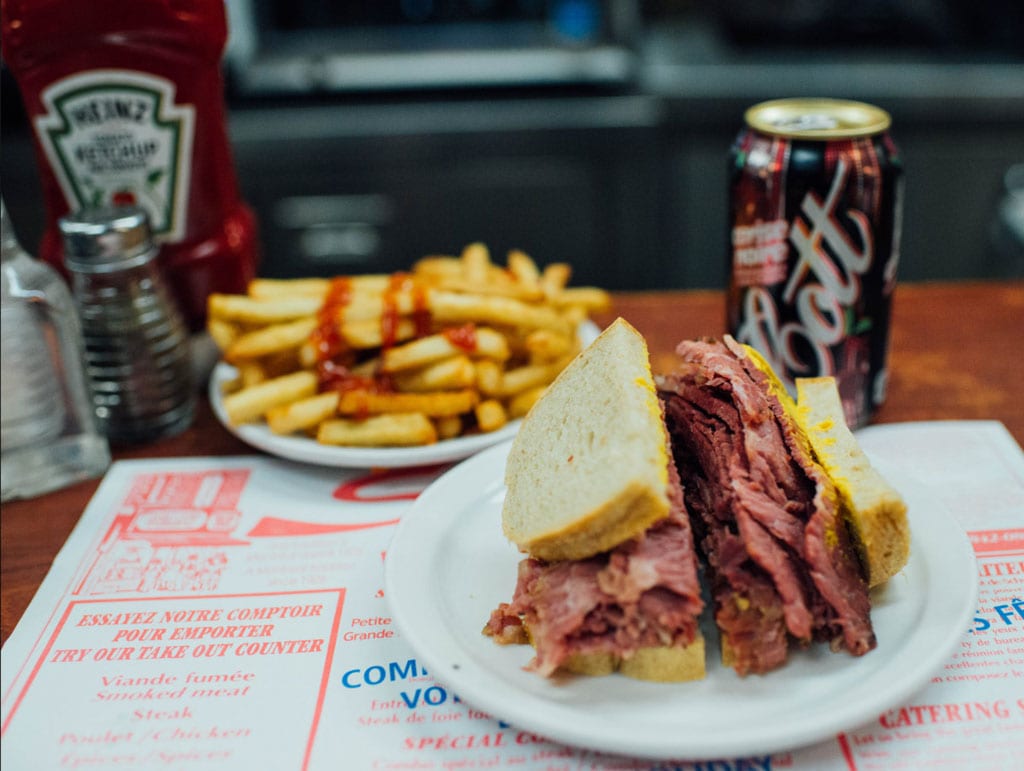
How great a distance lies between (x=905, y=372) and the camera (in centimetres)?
214

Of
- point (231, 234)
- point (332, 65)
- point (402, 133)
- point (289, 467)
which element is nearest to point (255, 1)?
point (332, 65)

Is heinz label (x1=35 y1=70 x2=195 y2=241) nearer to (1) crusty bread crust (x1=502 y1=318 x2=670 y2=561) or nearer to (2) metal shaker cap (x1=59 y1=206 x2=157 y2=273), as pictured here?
(2) metal shaker cap (x1=59 y1=206 x2=157 y2=273)

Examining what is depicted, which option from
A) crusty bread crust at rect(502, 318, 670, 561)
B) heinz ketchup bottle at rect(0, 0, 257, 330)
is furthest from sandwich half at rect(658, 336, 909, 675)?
heinz ketchup bottle at rect(0, 0, 257, 330)

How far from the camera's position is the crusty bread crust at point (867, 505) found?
4.01ft

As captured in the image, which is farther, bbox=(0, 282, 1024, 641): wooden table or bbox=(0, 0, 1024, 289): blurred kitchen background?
bbox=(0, 0, 1024, 289): blurred kitchen background

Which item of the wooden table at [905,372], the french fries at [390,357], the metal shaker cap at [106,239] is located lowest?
the wooden table at [905,372]

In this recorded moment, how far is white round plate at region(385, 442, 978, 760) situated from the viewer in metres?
1.06

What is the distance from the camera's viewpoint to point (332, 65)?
3.74 m

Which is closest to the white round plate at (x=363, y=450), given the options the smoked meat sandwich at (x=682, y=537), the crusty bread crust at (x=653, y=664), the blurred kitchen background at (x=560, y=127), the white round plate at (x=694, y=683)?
the white round plate at (x=694, y=683)

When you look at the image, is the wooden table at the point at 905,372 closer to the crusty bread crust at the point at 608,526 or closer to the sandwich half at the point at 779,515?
the sandwich half at the point at 779,515

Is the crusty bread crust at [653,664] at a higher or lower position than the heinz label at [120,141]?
lower

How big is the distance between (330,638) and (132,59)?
1.22 m

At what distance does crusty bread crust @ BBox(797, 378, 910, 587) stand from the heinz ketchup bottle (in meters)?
1.37

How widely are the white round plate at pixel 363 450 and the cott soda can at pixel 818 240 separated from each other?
0.54 m
